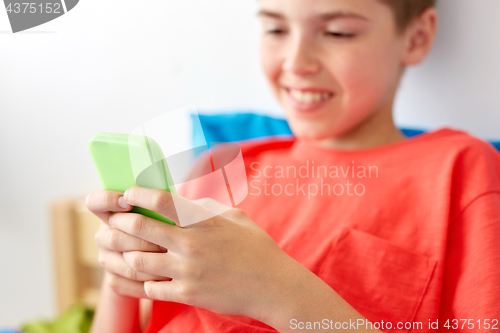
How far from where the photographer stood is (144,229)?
0.34m

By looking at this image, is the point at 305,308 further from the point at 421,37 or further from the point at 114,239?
the point at 421,37

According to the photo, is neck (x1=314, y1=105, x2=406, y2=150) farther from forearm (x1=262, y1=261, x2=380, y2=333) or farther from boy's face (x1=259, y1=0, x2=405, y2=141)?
forearm (x1=262, y1=261, x2=380, y2=333)

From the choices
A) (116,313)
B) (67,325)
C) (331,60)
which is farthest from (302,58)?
(67,325)

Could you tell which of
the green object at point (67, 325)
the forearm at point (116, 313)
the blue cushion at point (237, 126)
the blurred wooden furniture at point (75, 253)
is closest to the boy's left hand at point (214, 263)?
the forearm at point (116, 313)

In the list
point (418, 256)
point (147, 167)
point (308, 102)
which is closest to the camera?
point (147, 167)

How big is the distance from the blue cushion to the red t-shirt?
7.3 inches

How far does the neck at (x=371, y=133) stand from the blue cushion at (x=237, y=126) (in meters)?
0.16

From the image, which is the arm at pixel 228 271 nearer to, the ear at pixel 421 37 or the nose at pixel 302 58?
the nose at pixel 302 58

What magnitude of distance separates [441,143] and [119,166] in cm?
37

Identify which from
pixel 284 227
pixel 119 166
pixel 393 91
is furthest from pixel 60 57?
pixel 393 91

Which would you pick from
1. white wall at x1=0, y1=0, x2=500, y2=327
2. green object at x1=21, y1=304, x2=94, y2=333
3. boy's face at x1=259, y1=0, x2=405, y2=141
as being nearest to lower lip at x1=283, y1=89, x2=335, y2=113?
boy's face at x1=259, y1=0, x2=405, y2=141

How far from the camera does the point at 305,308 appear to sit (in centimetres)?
36

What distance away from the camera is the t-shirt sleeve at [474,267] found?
40 cm

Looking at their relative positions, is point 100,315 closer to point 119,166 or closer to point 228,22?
point 119,166
